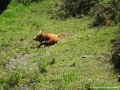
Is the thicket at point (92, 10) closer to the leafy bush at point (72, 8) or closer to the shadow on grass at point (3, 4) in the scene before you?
the leafy bush at point (72, 8)

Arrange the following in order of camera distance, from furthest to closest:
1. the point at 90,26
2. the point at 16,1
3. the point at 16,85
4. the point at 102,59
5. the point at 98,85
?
1. the point at 16,1
2. the point at 90,26
3. the point at 102,59
4. the point at 16,85
5. the point at 98,85

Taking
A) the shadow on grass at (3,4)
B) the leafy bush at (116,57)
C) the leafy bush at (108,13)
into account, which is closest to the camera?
the leafy bush at (116,57)

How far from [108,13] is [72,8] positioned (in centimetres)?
291

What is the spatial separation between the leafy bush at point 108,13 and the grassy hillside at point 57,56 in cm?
44

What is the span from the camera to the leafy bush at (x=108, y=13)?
13.6m

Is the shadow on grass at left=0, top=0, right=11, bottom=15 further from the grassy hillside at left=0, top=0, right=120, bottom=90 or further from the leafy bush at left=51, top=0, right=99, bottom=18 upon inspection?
the leafy bush at left=51, top=0, right=99, bottom=18

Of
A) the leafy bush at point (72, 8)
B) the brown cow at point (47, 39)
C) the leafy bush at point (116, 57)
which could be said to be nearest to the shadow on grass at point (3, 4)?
the leafy bush at point (72, 8)

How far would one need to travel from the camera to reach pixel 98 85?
830cm

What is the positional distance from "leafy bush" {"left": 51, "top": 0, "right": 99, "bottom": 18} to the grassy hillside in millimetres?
583

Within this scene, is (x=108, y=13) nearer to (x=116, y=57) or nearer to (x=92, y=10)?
(x=92, y=10)

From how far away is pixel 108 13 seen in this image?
14.1 meters

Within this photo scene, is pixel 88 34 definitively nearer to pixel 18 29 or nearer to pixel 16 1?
pixel 18 29

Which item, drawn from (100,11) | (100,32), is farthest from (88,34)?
(100,11)

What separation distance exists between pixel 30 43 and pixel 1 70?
2.97 metres
